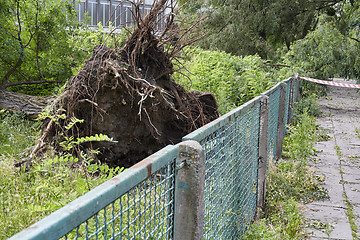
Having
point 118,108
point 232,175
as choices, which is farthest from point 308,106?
point 232,175

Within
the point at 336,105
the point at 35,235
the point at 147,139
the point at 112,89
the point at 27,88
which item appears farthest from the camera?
the point at 336,105

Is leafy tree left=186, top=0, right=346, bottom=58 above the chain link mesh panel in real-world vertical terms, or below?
above

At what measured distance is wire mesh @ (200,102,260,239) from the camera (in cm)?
270

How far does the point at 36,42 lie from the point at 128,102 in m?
5.11

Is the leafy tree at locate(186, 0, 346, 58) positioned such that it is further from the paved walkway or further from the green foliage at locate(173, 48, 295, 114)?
the green foliage at locate(173, 48, 295, 114)

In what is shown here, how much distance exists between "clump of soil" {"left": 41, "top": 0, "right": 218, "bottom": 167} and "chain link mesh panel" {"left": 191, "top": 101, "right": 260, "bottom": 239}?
2129 millimetres

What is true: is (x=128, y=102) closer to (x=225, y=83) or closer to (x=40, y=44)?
(x=225, y=83)

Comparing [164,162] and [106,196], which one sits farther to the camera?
[164,162]

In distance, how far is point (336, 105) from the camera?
53.1 ft

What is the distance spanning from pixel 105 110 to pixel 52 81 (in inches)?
191

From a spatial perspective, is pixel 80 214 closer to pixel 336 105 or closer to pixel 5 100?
pixel 5 100

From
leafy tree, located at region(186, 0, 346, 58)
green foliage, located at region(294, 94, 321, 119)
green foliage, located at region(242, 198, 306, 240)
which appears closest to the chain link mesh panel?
green foliage, located at region(242, 198, 306, 240)

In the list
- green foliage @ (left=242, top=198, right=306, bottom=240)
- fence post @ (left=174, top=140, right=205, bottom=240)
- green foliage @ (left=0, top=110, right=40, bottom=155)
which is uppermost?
fence post @ (left=174, top=140, right=205, bottom=240)

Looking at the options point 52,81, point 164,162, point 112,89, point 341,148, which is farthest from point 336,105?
point 164,162
